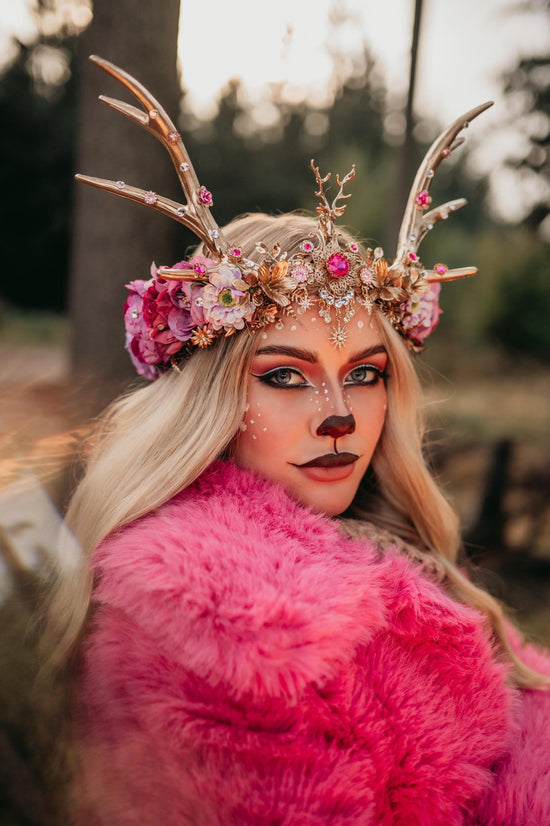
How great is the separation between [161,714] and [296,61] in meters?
2.67

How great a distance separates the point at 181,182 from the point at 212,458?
722 mm

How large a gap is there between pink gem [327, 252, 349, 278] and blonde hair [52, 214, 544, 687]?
120mm

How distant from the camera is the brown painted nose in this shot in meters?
1.71

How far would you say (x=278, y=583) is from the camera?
4.47 ft

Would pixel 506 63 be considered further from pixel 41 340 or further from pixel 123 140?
pixel 41 340

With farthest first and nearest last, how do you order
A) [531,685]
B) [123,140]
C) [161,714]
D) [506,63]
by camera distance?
1. [506,63]
2. [123,140]
3. [531,685]
4. [161,714]

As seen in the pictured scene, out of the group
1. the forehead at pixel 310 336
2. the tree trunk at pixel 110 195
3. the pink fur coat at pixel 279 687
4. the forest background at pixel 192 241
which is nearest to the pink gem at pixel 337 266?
the forehead at pixel 310 336

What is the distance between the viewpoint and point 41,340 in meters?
6.41

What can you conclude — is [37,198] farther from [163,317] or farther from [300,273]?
[300,273]

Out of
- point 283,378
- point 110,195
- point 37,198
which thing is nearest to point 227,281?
point 283,378

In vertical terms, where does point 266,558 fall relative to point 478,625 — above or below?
above

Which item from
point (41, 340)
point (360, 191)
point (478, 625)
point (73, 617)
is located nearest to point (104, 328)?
point (73, 617)

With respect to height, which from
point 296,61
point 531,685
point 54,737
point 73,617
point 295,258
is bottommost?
point 531,685

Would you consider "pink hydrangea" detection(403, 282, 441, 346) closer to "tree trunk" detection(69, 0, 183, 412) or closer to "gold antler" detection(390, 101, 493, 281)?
"gold antler" detection(390, 101, 493, 281)
